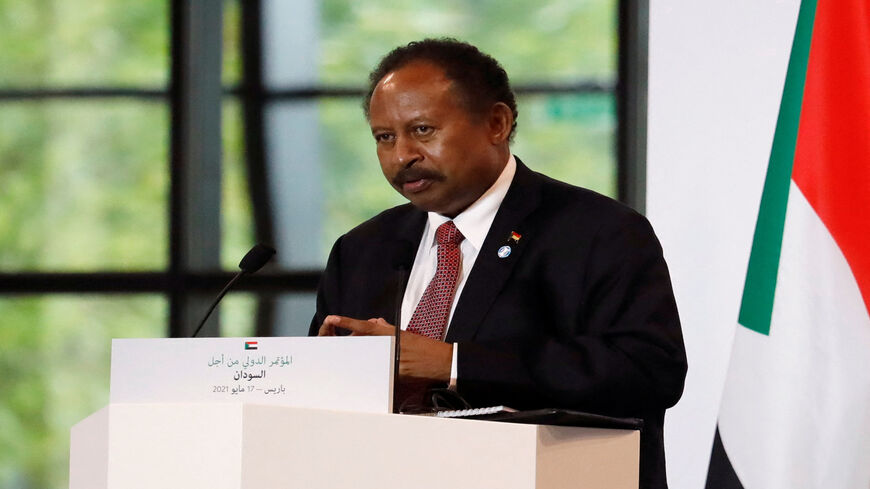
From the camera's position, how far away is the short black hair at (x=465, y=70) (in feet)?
9.21

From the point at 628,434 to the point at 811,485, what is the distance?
→ 1480 millimetres

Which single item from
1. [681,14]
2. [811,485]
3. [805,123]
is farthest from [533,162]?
[811,485]

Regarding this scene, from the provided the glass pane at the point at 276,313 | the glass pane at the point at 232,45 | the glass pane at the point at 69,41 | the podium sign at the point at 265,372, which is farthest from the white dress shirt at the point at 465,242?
the glass pane at the point at 69,41

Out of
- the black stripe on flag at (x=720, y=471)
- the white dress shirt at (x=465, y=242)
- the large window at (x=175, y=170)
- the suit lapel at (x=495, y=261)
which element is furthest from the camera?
the large window at (x=175, y=170)

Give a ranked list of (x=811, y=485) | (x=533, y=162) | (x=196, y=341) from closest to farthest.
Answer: (x=196, y=341)
(x=811, y=485)
(x=533, y=162)

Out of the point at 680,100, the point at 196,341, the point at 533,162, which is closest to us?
the point at 196,341

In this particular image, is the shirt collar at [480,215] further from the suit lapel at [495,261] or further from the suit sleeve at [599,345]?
the suit sleeve at [599,345]

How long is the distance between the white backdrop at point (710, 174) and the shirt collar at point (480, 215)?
4.23ft

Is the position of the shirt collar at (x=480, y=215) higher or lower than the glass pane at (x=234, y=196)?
lower

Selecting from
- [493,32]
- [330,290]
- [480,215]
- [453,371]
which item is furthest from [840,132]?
[493,32]

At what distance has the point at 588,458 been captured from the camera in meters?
1.95

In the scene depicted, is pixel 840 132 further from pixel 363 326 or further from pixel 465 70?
pixel 363 326

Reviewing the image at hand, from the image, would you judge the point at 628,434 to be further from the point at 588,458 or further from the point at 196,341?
the point at 196,341

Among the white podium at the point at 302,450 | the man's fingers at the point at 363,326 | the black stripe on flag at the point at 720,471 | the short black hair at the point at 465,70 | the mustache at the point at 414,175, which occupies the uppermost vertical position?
the short black hair at the point at 465,70
